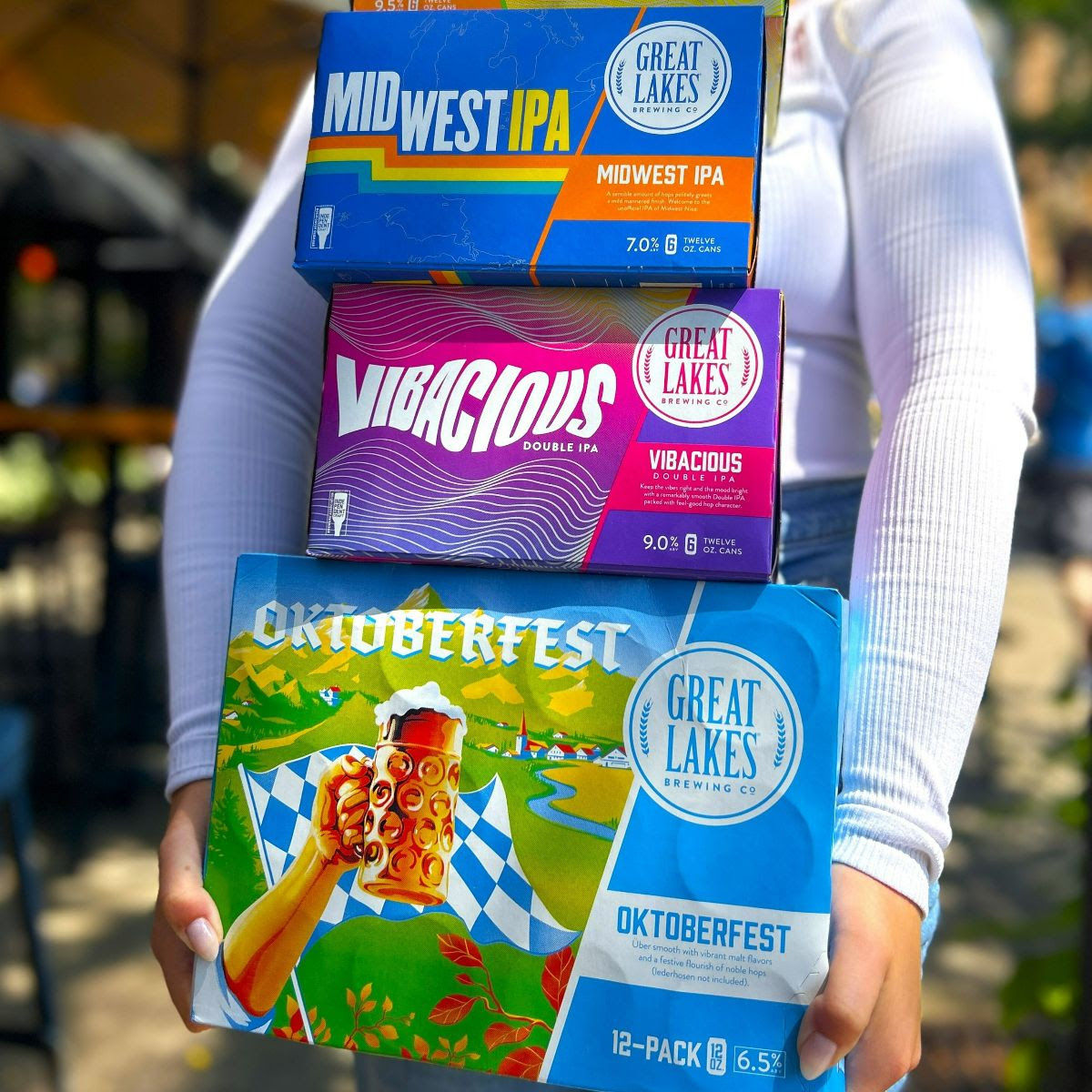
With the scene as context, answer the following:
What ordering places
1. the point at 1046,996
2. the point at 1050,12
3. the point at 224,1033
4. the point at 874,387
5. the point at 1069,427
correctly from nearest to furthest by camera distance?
the point at 874,387 → the point at 1046,996 → the point at 224,1033 → the point at 1069,427 → the point at 1050,12

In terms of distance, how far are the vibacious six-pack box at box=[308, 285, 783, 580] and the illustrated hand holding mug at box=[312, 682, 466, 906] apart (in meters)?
0.11

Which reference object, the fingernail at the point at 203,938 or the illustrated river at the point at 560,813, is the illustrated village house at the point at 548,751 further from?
the fingernail at the point at 203,938

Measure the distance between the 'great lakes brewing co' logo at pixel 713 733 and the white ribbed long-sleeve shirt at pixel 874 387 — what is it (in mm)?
71

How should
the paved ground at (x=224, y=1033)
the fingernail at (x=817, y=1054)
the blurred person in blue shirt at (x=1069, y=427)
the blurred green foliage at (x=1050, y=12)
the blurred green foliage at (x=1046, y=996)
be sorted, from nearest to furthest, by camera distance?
the fingernail at (x=817, y=1054) < the blurred green foliage at (x=1046, y=996) < the paved ground at (x=224, y=1033) < the blurred person in blue shirt at (x=1069, y=427) < the blurred green foliage at (x=1050, y=12)

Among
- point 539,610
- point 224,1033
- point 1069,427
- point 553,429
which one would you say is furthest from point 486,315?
point 1069,427

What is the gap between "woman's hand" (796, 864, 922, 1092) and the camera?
649 millimetres

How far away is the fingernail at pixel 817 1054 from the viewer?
2.13ft

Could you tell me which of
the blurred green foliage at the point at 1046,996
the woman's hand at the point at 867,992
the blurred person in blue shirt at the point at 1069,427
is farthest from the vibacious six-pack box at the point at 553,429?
the blurred person in blue shirt at the point at 1069,427

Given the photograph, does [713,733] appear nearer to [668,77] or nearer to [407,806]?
[407,806]

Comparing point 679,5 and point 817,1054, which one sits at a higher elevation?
point 679,5

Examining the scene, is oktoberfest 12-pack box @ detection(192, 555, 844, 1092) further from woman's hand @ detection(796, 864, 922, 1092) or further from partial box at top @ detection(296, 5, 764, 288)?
partial box at top @ detection(296, 5, 764, 288)

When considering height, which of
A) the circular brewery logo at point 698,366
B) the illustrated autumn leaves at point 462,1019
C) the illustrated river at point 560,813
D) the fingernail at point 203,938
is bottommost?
the illustrated autumn leaves at point 462,1019

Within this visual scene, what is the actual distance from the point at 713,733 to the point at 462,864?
0.18m

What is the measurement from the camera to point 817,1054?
25.6 inches
